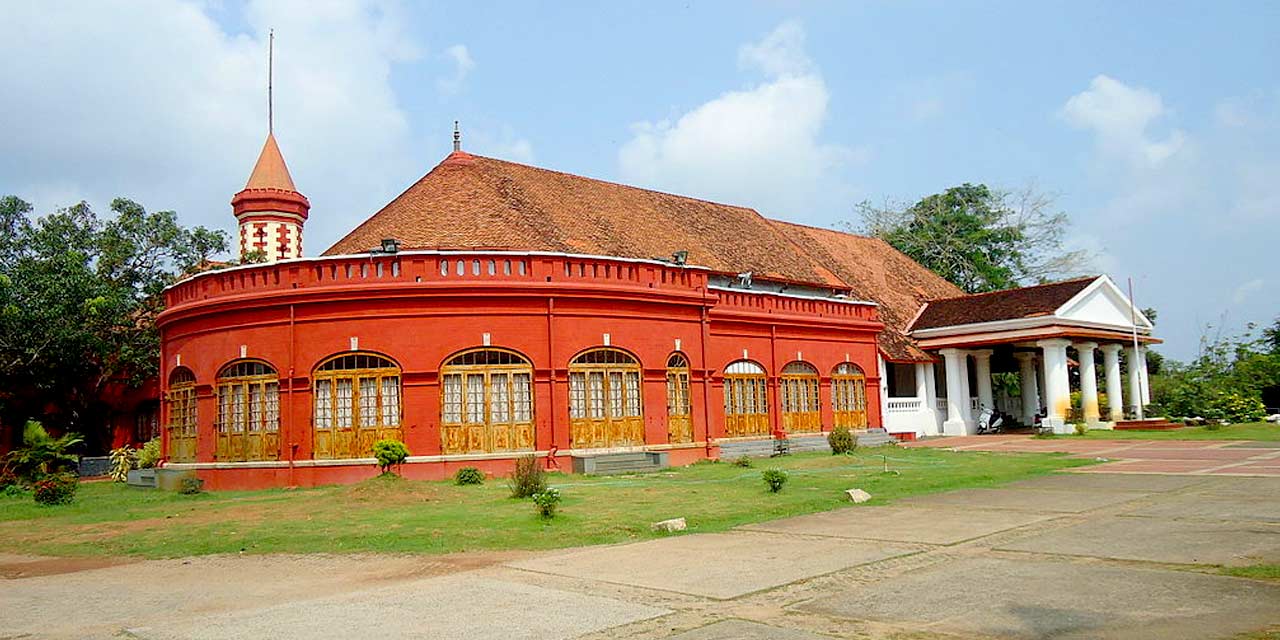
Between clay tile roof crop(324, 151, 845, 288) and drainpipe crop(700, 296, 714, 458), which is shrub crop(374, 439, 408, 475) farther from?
drainpipe crop(700, 296, 714, 458)

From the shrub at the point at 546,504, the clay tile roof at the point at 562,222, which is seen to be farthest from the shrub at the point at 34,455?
the shrub at the point at 546,504

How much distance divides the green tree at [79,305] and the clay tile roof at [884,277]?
64.0 feet

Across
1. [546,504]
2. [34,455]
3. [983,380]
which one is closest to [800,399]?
[983,380]

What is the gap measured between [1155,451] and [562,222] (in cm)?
1451

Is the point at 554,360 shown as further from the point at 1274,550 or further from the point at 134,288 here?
the point at 134,288

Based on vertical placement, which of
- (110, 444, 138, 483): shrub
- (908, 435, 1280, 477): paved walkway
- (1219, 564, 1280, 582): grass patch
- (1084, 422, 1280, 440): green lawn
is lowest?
(1219, 564, 1280, 582): grass patch

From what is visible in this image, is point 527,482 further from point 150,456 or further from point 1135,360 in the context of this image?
point 1135,360

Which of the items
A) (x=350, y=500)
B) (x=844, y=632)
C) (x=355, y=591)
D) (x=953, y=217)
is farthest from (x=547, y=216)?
(x=953, y=217)

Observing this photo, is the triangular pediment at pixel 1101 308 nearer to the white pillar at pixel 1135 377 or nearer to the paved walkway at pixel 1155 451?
the white pillar at pixel 1135 377

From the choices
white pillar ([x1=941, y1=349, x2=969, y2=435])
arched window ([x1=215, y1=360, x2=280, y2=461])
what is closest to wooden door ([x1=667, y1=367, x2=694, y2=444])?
arched window ([x1=215, y1=360, x2=280, y2=461])

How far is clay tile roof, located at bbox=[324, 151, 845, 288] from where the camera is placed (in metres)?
22.4

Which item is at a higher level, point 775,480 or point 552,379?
point 552,379

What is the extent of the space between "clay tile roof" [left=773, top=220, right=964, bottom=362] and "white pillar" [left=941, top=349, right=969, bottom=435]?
0.86m

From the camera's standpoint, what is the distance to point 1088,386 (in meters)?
30.6
